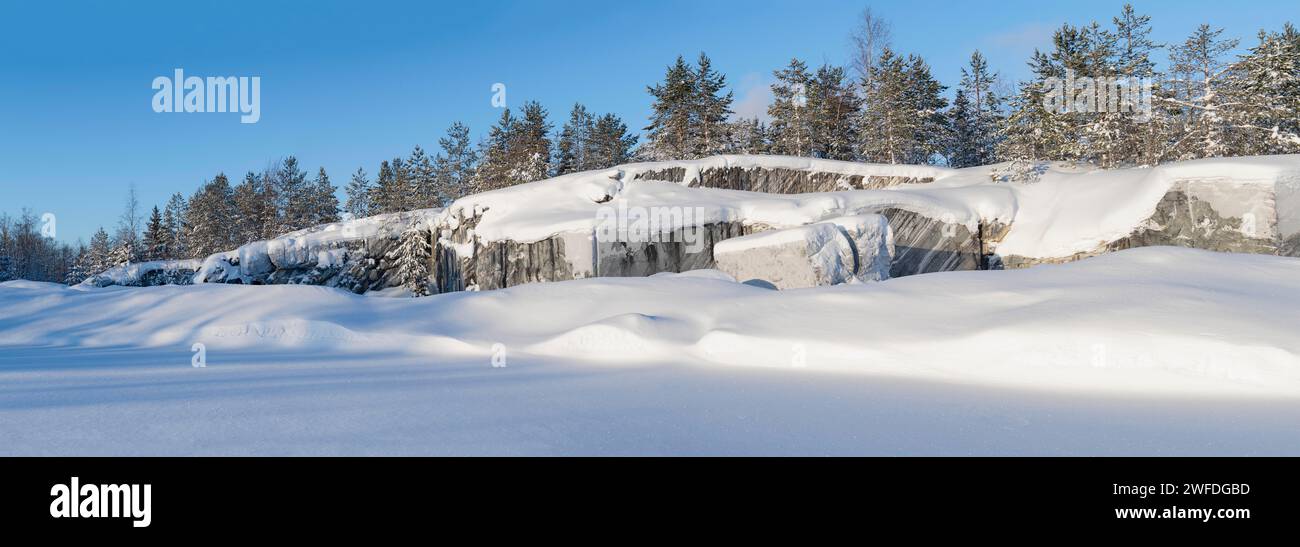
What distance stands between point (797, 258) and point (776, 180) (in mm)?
15123

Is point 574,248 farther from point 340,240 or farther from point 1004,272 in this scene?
point 340,240

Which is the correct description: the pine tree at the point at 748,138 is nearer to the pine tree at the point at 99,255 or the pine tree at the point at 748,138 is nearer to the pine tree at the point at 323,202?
the pine tree at the point at 323,202

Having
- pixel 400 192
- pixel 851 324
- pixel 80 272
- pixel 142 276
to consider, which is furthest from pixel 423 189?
pixel 851 324

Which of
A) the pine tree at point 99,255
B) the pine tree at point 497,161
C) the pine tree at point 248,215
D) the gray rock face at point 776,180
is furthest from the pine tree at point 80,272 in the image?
the gray rock face at point 776,180

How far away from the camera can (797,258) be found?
1270cm

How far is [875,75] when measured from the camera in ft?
111

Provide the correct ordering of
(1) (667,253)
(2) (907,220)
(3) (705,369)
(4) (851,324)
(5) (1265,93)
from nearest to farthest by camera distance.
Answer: (3) (705,369)
(4) (851,324)
(1) (667,253)
(2) (907,220)
(5) (1265,93)

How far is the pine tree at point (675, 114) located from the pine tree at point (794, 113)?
6010 millimetres

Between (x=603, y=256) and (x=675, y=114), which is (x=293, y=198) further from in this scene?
(x=603, y=256)

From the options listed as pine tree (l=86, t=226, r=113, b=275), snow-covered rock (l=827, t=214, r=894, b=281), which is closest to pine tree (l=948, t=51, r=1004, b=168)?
snow-covered rock (l=827, t=214, r=894, b=281)

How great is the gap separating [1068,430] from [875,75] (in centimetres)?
3380
